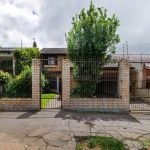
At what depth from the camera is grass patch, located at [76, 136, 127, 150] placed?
11.7ft

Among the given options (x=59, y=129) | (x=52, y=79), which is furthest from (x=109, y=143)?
(x=52, y=79)

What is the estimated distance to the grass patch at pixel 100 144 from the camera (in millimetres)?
3559

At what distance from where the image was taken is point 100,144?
373cm

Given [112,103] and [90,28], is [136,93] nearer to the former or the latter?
[112,103]

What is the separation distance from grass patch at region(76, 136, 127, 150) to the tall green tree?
14.4ft

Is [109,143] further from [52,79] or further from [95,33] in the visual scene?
[52,79]

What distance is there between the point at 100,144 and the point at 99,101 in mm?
3450

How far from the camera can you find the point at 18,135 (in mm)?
4203

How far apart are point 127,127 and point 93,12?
257 inches

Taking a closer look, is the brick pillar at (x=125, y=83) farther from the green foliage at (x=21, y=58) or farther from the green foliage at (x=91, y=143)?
the green foliage at (x=21, y=58)

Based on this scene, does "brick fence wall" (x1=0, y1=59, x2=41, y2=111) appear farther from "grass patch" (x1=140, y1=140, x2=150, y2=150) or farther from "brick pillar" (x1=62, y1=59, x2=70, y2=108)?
"grass patch" (x1=140, y1=140, x2=150, y2=150)

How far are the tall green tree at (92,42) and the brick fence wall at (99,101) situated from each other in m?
1.24

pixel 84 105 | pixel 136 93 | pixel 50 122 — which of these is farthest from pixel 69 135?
pixel 136 93

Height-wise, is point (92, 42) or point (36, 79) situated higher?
point (92, 42)
